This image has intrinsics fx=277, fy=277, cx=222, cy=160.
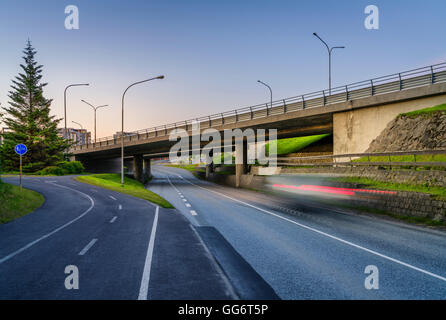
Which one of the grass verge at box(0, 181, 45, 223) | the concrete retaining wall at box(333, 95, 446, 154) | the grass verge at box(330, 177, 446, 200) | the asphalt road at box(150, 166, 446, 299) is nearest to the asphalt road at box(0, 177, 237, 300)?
the grass verge at box(0, 181, 45, 223)

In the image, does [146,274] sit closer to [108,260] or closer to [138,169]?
[108,260]

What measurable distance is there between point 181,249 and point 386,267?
5090mm

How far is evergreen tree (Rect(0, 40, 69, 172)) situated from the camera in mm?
42688

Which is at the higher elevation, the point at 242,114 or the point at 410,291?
the point at 242,114

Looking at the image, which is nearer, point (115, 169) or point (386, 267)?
point (386, 267)

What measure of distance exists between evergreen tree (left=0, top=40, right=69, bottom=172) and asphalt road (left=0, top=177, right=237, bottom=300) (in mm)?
37101

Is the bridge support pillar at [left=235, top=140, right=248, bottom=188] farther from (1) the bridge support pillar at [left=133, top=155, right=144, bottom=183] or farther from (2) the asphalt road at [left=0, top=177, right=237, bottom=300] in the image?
(2) the asphalt road at [left=0, top=177, right=237, bottom=300]

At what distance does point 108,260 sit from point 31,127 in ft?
152

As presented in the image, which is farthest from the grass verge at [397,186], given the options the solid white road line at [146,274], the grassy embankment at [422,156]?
the solid white road line at [146,274]

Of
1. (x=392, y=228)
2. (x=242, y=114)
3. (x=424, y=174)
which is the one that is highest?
(x=242, y=114)

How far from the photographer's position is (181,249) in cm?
780

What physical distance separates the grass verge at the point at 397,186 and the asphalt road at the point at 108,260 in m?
10.4
